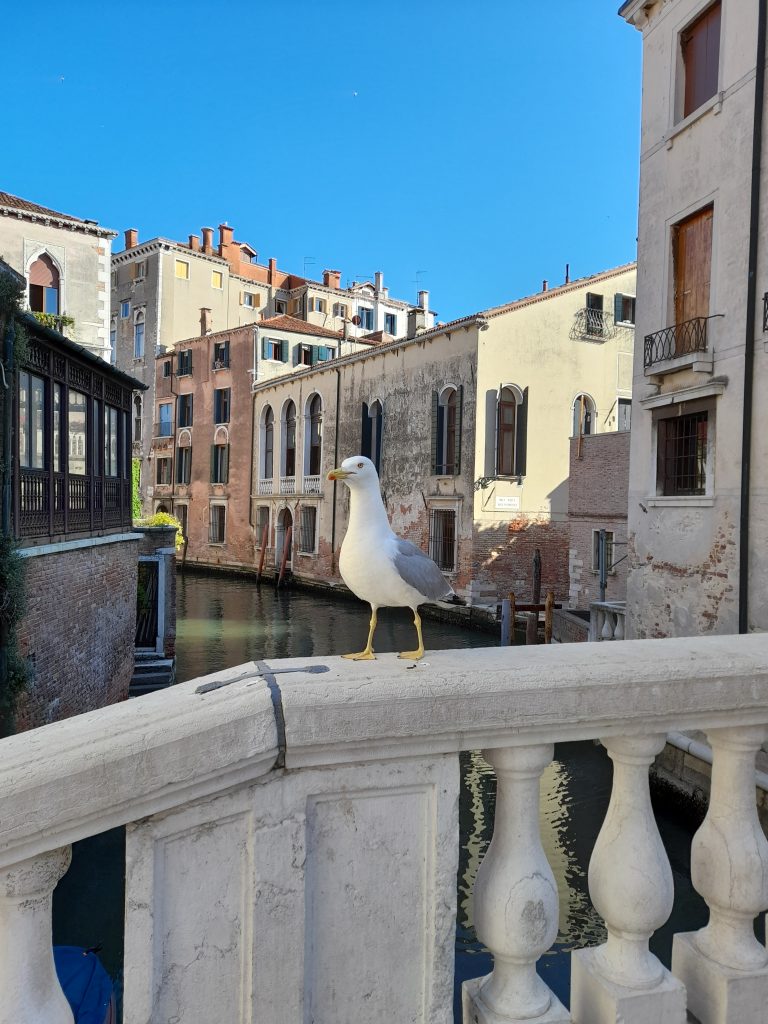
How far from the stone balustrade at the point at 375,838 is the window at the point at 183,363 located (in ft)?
109

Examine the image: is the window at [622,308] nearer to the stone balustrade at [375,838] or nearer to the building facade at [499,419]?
the building facade at [499,419]

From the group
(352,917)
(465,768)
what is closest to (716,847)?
(352,917)

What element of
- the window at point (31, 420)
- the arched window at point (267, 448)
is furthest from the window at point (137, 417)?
the window at point (31, 420)

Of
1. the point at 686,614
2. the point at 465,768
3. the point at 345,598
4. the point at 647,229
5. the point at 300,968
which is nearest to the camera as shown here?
the point at 300,968

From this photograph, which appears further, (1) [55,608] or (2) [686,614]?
(2) [686,614]

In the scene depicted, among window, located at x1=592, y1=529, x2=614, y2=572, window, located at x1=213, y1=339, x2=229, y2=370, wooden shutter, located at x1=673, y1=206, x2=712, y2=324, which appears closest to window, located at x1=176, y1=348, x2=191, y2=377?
window, located at x1=213, y1=339, x2=229, y2=370

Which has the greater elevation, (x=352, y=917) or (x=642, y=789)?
(x=642, y=789)

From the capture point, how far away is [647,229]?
34.8 ft

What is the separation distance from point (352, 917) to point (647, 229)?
11139 mm

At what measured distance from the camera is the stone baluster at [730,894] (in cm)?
136

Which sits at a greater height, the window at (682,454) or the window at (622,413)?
the window at (622,413)

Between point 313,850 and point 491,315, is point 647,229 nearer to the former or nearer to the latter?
point 491,315

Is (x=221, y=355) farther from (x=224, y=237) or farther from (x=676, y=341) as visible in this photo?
(x=676, y=341)

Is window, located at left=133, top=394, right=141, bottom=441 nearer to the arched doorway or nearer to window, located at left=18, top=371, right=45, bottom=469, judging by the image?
the arched doorway
